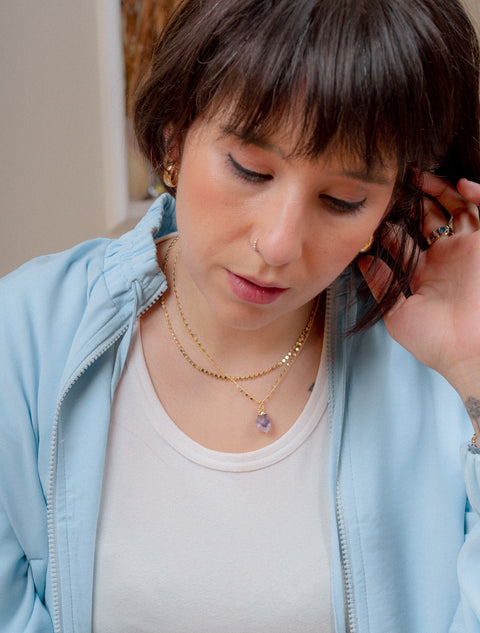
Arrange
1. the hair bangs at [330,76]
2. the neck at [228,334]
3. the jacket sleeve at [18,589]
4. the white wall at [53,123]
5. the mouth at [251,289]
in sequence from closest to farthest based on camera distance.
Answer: the hair bangs at [330,76] → the mouth at [251,289] → the jacket sleeve at [18,589] → the neck at [228,334] → the white wall at [53,123]

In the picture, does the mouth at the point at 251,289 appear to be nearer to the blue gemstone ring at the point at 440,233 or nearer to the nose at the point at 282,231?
the nose at the point at 282,231

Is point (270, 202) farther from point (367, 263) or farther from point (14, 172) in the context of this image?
point (14, 172)

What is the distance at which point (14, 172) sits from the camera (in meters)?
1.58

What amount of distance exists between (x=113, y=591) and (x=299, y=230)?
554 millimetres

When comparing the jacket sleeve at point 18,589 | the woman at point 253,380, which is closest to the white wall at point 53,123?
the woman at point 253,380

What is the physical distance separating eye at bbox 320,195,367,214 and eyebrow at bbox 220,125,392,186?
1.3 inches

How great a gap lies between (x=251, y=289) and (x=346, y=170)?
182mm

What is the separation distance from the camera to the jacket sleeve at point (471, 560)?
93 cm

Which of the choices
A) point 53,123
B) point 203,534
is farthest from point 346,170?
point 53,123

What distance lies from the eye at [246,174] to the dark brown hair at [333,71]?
1.5 inches

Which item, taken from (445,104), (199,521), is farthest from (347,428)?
(445,104)

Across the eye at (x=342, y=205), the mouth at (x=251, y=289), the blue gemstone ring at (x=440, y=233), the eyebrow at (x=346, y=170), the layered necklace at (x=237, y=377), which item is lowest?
the layered necklace at (x=237, y=377)

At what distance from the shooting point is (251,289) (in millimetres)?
850

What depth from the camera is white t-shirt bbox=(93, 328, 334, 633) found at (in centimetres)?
95
